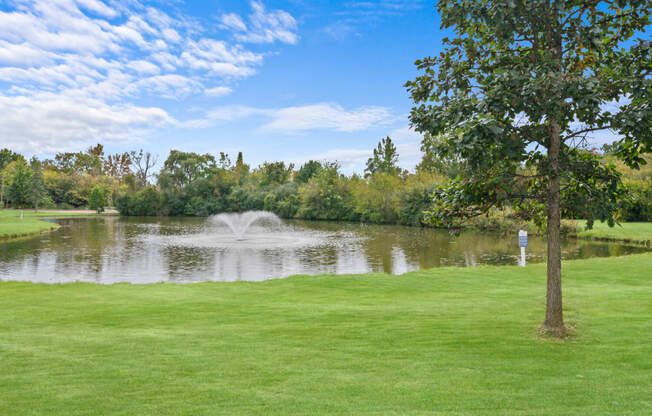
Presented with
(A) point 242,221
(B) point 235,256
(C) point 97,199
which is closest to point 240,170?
(C) point 97,199

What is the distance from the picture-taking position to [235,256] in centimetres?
2483

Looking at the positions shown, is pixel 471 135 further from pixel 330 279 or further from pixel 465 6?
pixel 330 279

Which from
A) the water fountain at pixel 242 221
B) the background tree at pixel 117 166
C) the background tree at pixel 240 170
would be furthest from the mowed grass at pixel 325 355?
the background tree at pixel 117 166

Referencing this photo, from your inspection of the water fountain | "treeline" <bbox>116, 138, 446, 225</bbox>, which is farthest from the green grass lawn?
the water fountain

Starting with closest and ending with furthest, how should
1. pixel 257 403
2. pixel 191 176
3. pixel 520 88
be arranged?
pixel 257 403 → pixel 520 88 → pixel 191 176

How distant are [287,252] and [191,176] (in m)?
67.2

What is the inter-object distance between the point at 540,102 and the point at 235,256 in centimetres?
2124

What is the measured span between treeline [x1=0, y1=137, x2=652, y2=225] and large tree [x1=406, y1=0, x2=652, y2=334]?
44764 millimetres

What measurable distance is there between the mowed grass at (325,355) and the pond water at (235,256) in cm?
862

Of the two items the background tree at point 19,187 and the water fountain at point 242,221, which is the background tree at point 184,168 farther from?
the background tree at point 19,187

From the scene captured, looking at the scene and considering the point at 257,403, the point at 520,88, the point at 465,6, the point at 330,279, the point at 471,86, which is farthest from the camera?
the point at 330,279

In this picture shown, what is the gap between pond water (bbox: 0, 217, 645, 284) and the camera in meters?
19.4

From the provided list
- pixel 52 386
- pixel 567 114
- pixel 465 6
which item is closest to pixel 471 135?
pixel 567 114

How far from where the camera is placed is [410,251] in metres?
28.3
